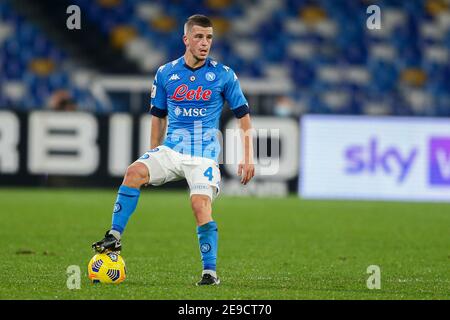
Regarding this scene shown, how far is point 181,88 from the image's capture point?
7.27 m

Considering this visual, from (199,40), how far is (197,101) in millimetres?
437

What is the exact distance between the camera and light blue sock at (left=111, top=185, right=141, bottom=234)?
23.1 feet

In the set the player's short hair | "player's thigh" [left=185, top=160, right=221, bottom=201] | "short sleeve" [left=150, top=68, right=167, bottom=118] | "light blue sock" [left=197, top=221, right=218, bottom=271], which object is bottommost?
"light blue sock" [left=197, top=221, right=218, bottom=271]

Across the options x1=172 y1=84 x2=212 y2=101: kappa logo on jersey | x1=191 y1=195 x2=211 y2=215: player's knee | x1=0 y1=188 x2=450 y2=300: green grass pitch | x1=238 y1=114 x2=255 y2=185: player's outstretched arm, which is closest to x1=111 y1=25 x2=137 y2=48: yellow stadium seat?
x1=0 y1=188 x2=450 y2=300: green grass pitch

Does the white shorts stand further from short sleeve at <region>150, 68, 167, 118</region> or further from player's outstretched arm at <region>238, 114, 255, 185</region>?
short sleeve at <region>150, 68, 167, 118</region>

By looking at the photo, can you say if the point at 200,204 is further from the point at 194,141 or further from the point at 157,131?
the point at 157,131

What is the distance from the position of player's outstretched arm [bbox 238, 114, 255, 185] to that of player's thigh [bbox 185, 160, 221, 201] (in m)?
0.19

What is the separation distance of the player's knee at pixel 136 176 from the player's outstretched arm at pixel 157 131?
35 cm

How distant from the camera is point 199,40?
7125 mm

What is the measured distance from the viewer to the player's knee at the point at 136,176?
709 centimetres

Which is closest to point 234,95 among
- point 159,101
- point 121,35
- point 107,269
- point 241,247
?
point 159,101

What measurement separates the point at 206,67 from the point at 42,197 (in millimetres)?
9378

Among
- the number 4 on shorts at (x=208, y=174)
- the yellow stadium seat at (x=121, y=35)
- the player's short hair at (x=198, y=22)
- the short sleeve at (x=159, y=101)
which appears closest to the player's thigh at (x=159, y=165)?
the number 4 on shorts at (x=208, y=174)
